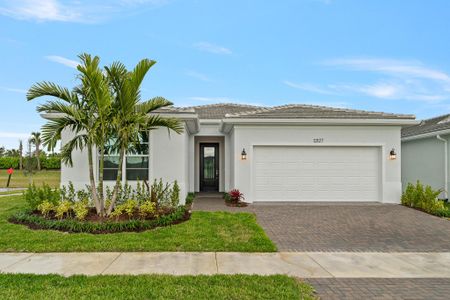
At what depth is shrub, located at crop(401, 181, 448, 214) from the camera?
376 inches

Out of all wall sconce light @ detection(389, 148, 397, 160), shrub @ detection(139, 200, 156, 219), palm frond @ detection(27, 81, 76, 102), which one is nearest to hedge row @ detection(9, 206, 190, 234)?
shrub @ detection(139, 200, 156, 219)

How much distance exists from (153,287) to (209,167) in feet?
38.5

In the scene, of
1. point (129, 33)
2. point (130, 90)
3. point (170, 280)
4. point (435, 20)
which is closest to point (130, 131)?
point (130, 90)

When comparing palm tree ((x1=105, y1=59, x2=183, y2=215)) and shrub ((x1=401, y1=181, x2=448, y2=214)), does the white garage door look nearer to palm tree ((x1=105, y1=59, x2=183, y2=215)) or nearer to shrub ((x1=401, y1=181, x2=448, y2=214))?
shrub ((x1=401, y1=181, x2=448, y2=214))

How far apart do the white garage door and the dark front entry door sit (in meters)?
4.46

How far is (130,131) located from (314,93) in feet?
57.4

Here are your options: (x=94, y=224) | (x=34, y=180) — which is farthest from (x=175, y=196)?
(x=34, y=180)

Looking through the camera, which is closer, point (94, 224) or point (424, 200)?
point (94, 224)

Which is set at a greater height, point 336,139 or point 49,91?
point 49,91

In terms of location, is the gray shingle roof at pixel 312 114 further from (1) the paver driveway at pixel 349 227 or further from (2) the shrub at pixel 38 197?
(2) the shrub at pixel 38 197

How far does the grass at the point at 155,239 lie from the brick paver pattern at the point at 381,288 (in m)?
1.68

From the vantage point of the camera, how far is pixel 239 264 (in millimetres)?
4848

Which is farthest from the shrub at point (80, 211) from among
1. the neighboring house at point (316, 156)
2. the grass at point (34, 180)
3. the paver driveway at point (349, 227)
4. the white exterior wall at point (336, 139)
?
the grass at point (34, 180)

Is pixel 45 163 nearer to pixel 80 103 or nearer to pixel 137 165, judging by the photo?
pixel 137 165
